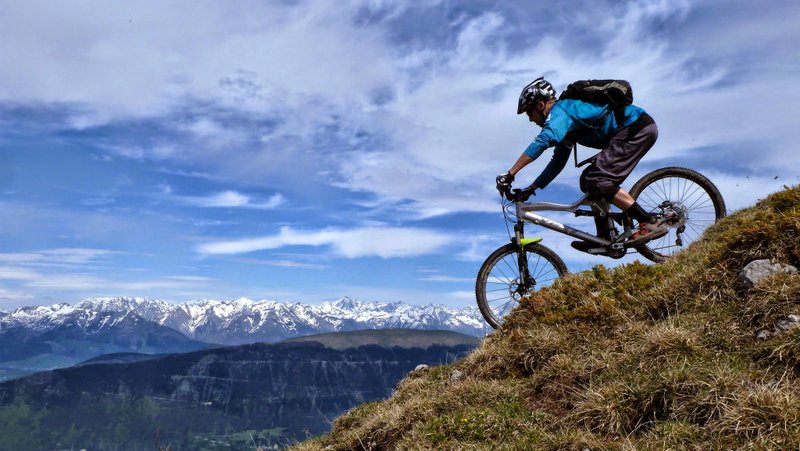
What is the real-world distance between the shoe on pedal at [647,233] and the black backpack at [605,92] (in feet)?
8.01

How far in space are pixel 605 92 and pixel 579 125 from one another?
0.80m

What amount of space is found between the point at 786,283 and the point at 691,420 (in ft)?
9.44

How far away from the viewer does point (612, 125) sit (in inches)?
448

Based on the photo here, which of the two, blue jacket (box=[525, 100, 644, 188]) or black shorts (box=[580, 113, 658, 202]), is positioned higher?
blue jacket (box=[525, 100, 644, 188])

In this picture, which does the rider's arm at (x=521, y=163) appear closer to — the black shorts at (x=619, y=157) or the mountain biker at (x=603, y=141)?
the mountain biker at (x=603, y=141)

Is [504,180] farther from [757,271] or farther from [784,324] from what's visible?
[784,324]

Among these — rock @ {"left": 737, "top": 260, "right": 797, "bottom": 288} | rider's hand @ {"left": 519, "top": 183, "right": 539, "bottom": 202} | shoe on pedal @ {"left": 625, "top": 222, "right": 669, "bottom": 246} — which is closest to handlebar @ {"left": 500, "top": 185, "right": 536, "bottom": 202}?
rider's hand @ {"left": 519, "top": 183, "right": 539, "bottom": 202}

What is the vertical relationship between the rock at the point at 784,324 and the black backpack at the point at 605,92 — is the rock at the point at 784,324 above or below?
below

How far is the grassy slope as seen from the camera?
5.87 m

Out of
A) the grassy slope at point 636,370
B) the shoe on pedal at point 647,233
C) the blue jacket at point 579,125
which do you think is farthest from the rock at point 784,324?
the blue jacket at point 579,125

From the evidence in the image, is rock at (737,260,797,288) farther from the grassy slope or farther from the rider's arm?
the rider's arm

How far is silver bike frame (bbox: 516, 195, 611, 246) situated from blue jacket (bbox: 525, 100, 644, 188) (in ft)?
1.99

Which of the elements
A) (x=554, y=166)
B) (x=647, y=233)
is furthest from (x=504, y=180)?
(x=647, y=233)

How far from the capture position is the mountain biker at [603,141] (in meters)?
11.1
